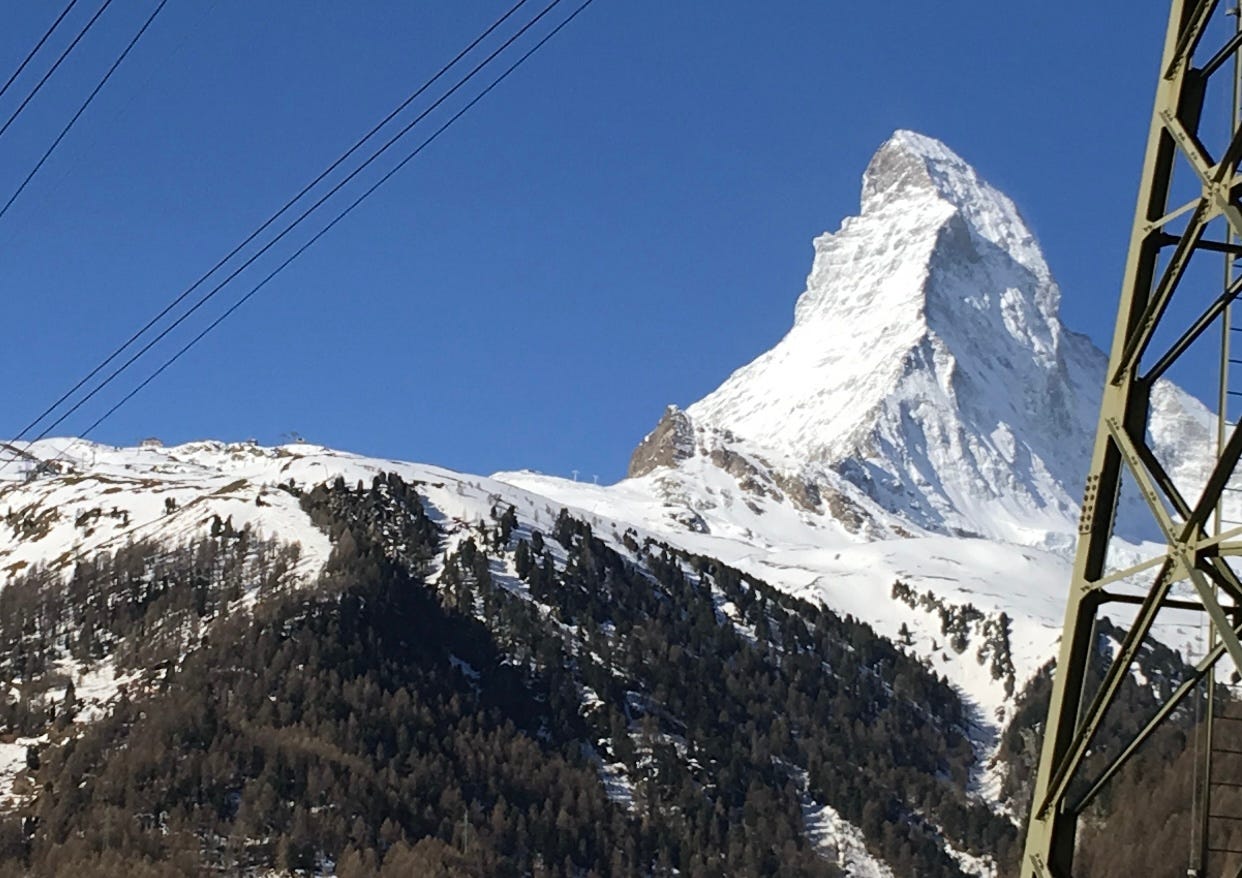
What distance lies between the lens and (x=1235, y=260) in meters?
14.6

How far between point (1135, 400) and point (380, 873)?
192 m

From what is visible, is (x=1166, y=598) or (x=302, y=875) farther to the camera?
(x=302, y=875)

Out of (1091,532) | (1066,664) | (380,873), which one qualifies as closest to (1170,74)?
(1091,532)

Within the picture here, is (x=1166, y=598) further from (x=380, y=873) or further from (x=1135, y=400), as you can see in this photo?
(x=380, y=873)

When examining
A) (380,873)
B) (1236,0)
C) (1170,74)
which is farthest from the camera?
(380,873)

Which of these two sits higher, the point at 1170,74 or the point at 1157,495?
the point at 1170,74

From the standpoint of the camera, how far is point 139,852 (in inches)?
7771

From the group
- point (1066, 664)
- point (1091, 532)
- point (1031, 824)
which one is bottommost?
point (1031, 824)

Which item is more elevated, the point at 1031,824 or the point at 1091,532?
the point at 1091,532

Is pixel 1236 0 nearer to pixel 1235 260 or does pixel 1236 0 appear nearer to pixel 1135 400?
pixel 1235 260

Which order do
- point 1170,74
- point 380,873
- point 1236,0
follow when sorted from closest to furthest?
1. point 1170,74
2. point 1236,0
3. point 380,873

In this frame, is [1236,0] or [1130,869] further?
[1130,869]

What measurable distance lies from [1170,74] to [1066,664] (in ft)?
17.0

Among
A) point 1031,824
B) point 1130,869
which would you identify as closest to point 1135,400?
point 1031,824
